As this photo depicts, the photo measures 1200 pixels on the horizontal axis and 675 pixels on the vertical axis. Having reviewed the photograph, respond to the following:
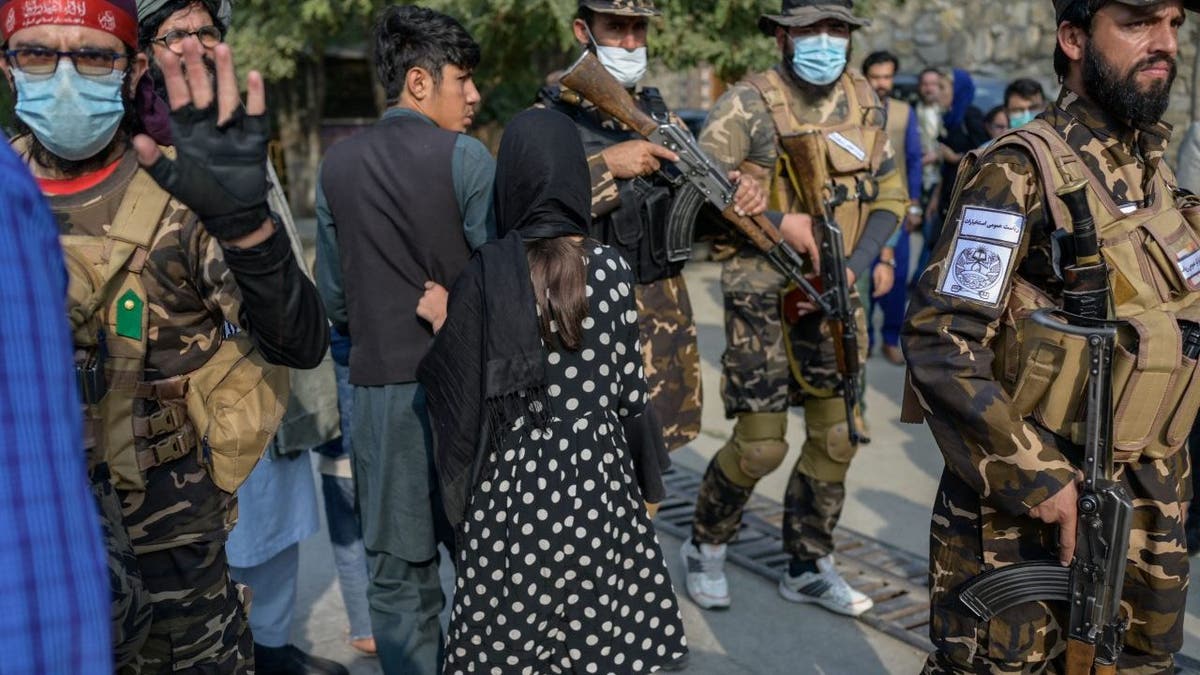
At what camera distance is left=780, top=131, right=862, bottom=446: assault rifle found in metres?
3.88

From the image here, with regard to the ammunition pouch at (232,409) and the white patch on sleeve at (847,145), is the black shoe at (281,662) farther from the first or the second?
the white patch on sleeve at (847,145)

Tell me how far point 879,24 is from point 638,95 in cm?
1336

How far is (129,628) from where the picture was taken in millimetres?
1979

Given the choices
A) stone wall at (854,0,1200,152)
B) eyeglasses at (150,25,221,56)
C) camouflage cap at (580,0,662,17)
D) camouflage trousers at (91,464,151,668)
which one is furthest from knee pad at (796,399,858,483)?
stone wall at (854,0,1200,152)

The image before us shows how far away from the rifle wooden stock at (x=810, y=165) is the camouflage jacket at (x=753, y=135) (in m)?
0.09

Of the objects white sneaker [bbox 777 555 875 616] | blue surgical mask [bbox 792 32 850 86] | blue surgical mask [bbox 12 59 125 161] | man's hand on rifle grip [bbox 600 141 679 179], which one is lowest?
white sneaker [bbox 777 555 875 616]

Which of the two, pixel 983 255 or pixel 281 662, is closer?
pixel 983 255

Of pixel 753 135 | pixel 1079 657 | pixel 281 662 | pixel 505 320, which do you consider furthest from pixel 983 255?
pixel 281 662

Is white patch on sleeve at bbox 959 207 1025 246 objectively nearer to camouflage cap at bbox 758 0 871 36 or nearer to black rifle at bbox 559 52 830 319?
black rifle at bbox 559 52 830 319

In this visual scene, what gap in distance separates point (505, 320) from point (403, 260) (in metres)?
0.59

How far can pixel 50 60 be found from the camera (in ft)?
6.47

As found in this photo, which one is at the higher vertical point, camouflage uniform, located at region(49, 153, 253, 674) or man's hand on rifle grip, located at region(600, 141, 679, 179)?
man's hand on rifle grip, located at region(600, 141, 679, 179)

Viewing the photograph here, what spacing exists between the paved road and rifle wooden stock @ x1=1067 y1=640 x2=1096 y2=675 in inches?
58.0

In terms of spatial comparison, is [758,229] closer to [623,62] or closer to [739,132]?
[739,132]
